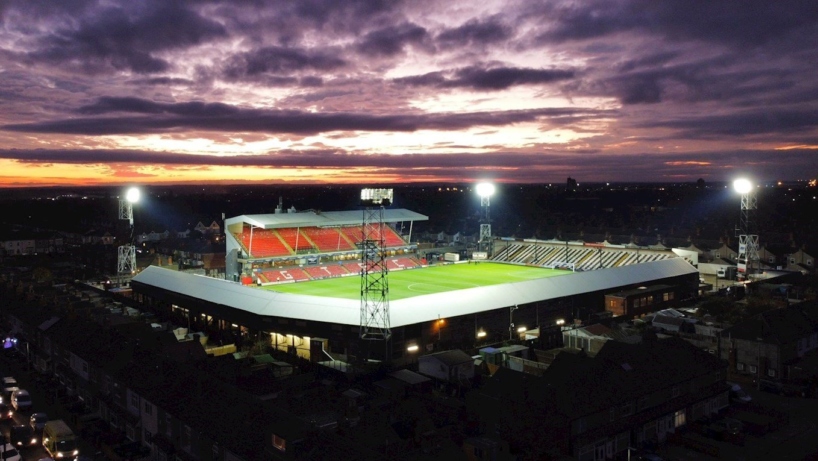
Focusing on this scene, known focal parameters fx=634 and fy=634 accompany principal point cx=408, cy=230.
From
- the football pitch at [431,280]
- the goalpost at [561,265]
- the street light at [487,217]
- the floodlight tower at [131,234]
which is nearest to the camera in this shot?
the football pitch at [431,280]

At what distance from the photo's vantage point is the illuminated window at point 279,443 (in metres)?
12.0

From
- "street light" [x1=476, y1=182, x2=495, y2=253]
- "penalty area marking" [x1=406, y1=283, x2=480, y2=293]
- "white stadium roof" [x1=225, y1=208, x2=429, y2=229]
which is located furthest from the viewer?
"street light" [x1=476, y1=182, x2=495, y2=253]

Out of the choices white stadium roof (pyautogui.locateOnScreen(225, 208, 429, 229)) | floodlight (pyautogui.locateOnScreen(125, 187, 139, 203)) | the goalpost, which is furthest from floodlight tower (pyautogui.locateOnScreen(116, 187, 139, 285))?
the goalpost

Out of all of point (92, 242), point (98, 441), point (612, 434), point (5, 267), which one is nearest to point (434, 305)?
point (612, 434)

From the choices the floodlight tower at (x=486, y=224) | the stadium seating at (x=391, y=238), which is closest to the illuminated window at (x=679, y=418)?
the floodlight tower at (x=486, y=224)

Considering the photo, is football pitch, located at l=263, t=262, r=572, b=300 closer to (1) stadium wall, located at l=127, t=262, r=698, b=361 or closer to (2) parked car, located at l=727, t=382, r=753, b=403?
(1) stadium wall, located at l=127, t=262, r=698, b=361

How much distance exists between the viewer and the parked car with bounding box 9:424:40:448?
53.9 feet

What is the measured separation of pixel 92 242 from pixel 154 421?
6000cm

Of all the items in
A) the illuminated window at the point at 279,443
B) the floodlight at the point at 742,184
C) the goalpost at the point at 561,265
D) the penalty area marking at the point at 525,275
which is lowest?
the penalty area marking at the point at 525,275

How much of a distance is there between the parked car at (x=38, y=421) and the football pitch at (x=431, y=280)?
53.6ft

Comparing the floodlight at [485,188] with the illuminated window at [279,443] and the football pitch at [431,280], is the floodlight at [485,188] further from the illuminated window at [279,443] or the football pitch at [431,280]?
the illuminated window at [279,443]

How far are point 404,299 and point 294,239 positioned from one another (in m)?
20.6

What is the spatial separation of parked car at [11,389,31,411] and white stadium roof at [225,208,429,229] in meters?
21.7

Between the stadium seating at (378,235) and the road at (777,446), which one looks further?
the stadium seating at (378,235)
